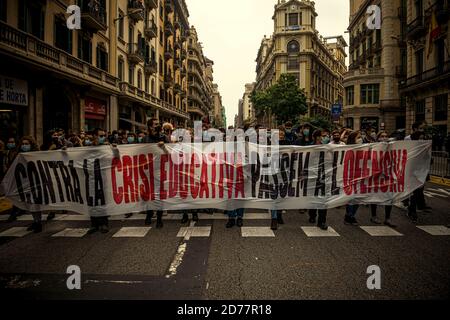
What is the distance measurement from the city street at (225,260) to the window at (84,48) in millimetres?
15338

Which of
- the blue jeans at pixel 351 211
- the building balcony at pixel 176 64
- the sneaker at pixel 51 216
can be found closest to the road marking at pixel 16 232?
the sneaker at pixel 51 216

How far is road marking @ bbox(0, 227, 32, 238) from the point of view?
5.73 metres

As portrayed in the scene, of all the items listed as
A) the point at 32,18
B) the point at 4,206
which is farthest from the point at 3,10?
the point at 4,206

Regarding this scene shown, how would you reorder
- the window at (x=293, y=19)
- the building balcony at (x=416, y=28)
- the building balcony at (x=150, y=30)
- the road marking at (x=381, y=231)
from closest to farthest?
1. the road marking at (x=381, y=231)
2. the building balcony at (x=416, y=28)
3. the building balcony at (x=150, y=30)
4. the window at (x=293, y=19)

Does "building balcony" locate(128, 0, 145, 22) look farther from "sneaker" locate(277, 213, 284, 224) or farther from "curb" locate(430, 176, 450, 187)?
"sneaker" locate(277, 213, 284, 224)

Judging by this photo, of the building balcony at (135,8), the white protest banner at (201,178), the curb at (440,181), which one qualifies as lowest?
the curb at (440,181)

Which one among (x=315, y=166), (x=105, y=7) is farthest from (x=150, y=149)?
(x=105, y=7)

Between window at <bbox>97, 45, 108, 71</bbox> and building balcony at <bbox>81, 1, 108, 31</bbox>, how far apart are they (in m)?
1.54

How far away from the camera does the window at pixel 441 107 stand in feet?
78.4

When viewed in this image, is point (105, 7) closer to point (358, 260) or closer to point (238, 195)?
point (238, 195)

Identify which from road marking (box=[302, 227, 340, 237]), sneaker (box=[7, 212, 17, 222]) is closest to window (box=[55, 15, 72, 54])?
sneaker (box=[7, 212, 17, 222])

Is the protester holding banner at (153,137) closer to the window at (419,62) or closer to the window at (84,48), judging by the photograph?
the window at (84,48)
